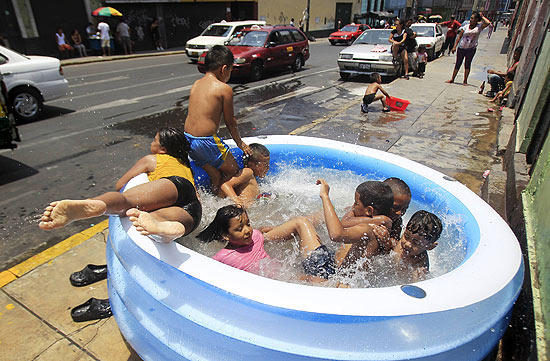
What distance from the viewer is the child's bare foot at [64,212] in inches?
78.1

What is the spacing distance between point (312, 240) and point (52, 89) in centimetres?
754

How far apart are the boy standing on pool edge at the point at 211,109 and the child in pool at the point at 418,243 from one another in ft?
7.08

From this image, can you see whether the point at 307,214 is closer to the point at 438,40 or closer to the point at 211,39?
the point at 211,39

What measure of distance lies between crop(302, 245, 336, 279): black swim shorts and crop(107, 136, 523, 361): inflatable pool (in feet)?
2.88

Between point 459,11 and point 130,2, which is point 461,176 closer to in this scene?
point 130,2

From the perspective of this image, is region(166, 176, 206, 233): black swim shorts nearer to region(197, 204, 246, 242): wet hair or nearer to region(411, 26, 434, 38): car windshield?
region(197, 204, 246, 242): wet hair

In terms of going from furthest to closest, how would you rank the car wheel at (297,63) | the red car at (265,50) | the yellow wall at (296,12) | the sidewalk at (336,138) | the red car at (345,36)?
the yellow wall at (296,12) < the red car at (345,36) < the car wheel at (297,63) < the red car at (265,50) < the sidewalk at (336,138)

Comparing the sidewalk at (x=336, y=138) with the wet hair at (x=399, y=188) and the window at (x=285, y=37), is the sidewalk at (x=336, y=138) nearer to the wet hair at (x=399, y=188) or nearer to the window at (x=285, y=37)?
the wet hair at (x=399, y=188)

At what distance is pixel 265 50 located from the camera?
11805mm

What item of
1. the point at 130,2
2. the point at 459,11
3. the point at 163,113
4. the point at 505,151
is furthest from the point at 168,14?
the point at 459,11

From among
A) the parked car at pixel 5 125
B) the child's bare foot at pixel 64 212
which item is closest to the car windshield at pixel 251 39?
the parked car at pixel 5 125

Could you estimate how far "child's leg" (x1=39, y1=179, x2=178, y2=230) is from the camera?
6.54 ft

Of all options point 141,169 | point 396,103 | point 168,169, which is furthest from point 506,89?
point 141,169

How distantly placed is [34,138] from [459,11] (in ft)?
261
